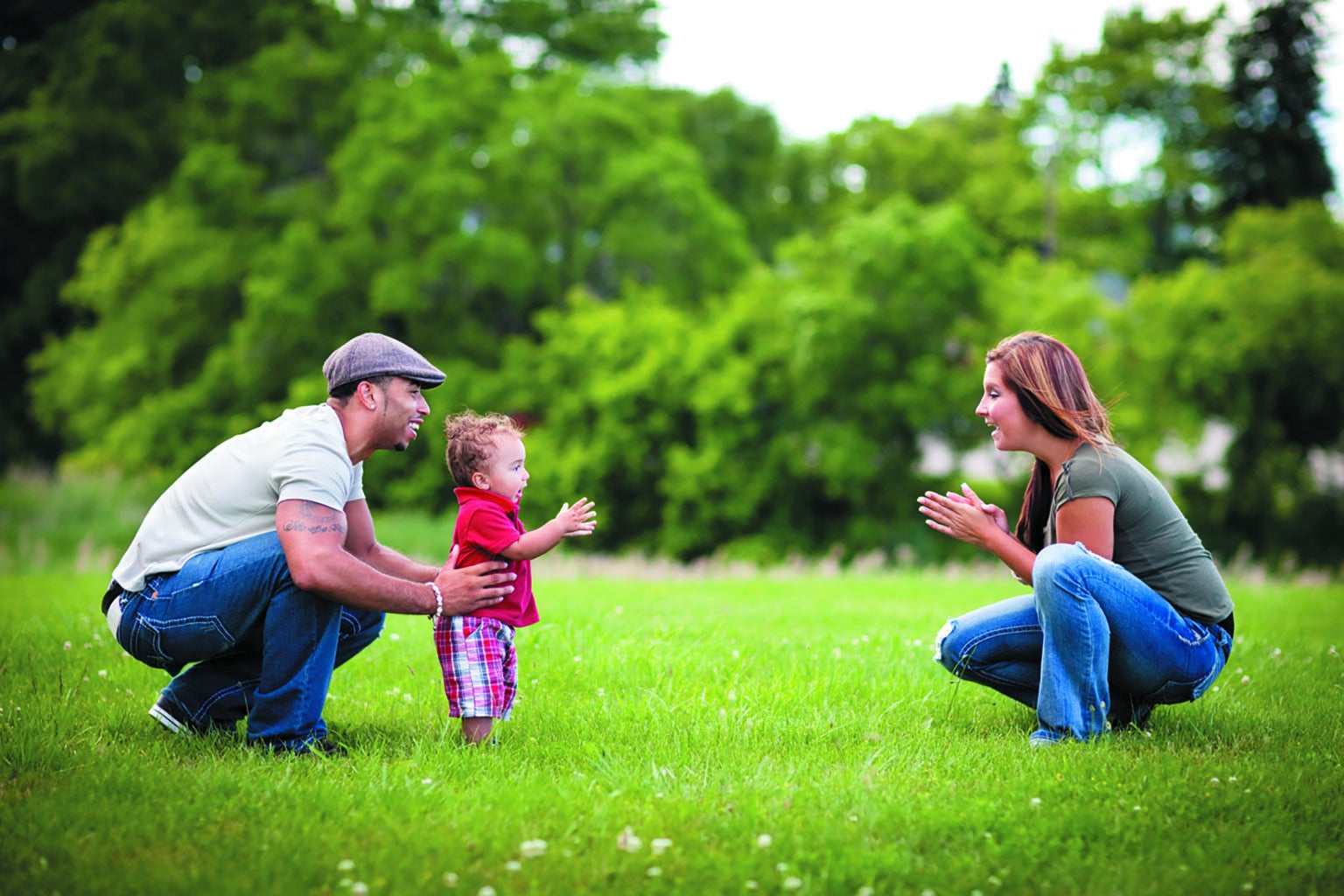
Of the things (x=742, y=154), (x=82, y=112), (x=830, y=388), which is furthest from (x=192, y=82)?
(x=830, y=388)

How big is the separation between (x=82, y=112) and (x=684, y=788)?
2732 cm

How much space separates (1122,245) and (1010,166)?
12.2 feet

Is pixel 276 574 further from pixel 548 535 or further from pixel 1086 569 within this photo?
pixel 1086 569

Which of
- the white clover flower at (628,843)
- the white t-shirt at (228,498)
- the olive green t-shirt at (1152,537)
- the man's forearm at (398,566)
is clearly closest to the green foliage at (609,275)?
the olive green t-shirt at (1152,537)

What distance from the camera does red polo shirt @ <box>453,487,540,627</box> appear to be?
4426mm

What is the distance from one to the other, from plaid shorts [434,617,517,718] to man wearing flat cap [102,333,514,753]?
0.48ft

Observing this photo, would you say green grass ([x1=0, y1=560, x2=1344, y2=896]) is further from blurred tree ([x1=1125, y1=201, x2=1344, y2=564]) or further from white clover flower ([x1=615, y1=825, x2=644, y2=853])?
blurred tree ([x1=1125, y1=201, x2=1344, y2=564])

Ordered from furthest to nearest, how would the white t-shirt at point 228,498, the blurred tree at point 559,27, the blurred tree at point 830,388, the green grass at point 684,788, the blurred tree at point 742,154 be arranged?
the blurred tree at point 742,154
the blurred tree at point 559,27
the blurred tree at point 830,388
the white t-shirt at point 228,498
the green grass at point 684,788

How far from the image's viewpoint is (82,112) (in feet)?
83.3

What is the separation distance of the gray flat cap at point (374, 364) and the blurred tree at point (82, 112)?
2430 centimetres

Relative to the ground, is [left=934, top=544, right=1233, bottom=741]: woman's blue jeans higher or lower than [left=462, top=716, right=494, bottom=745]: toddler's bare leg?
higher

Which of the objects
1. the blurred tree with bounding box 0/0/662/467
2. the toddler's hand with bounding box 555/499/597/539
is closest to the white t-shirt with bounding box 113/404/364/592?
the toddler's hand with bounding box 555/499/597/539

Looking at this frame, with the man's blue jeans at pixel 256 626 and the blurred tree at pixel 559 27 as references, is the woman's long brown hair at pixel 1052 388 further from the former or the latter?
the blurred tree at pixel 559 27

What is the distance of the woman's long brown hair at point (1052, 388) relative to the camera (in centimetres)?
448
